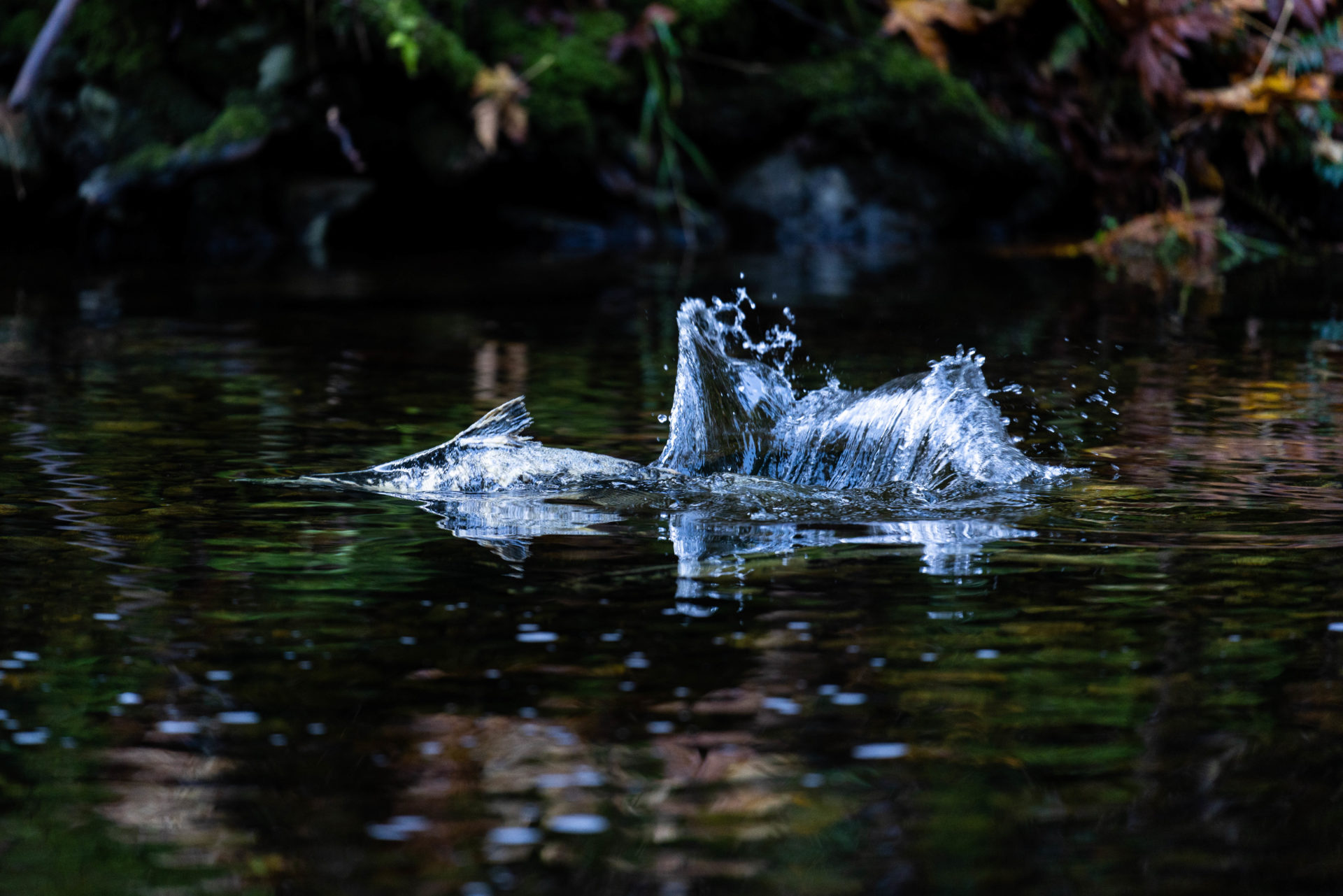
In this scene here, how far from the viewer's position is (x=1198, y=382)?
256 inches

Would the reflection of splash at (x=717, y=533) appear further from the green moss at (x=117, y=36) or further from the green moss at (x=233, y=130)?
the green moss at (x=117, y=36)

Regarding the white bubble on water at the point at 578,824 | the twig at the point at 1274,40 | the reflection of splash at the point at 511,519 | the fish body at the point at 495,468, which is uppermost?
the twig at the point at 1274,40

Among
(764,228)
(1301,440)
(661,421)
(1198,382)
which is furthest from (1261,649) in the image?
(764,228)

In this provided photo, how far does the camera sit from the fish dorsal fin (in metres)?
4.67

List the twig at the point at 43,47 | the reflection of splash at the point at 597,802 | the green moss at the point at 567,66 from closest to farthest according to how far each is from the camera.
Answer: the reflection of splash at the point at 597,802 < the twig at the point at 43,47 < the green moss at the point at 567,66

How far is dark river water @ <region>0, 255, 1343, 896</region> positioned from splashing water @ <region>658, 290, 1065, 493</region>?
0.20m

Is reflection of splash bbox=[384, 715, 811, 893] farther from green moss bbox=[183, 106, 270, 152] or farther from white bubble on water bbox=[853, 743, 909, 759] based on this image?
green moss bbox=[183, 106, 270, 152]

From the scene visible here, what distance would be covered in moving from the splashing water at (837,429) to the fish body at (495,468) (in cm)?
26

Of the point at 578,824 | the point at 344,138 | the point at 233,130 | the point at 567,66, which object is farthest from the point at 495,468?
the point at 567,66

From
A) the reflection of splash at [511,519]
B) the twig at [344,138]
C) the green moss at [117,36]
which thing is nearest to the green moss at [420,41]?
the twig at [344,138]

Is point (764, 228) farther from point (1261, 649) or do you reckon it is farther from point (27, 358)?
point (1261, 649)

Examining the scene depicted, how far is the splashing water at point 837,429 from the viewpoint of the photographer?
15.3ft

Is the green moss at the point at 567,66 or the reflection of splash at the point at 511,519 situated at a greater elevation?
the green moss at the point at 567,66

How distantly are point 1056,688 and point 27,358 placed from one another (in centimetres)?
556
